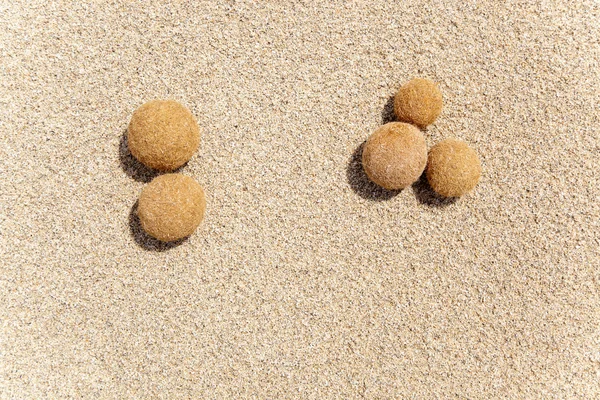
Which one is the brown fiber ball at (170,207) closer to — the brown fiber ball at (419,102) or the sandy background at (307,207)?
the sandy background at (307,207)

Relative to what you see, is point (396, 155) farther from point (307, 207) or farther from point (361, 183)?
point (307, 207)

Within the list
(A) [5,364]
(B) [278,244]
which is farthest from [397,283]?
(A) [5,364]

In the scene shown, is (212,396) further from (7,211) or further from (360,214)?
(7,211)

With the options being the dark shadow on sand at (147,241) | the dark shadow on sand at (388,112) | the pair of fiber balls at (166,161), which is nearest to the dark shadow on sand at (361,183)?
the dark shadow on sand at (388,112)

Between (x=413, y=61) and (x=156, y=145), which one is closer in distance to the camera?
(x=156, y=145)

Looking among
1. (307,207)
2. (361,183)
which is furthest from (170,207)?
(361,183)
